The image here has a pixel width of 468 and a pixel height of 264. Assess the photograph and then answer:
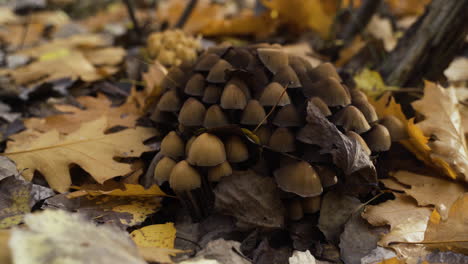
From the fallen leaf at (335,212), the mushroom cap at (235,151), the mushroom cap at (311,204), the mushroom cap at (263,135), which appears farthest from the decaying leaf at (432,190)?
the mushroom cap at (235,151)

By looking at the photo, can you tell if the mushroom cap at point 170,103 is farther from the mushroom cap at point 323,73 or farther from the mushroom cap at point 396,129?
the mushroom cap at point 396,129

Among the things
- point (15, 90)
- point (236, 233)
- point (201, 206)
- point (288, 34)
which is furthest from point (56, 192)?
point (288, 34)

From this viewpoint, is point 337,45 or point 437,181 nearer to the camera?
point 437,181

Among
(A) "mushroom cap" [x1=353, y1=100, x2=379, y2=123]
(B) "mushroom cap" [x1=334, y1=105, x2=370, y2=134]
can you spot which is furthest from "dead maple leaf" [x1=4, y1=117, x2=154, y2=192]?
(A) "mushroom cap" [x1=353, y1=100, x2=379, y2=123]

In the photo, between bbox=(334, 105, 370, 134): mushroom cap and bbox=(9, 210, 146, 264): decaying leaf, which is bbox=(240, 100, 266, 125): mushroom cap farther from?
bbox=(9, 210, 146, 264): decaying leaf

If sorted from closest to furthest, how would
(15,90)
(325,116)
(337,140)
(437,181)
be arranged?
(337,140) → (325,116) → (437,181) → (15,90)

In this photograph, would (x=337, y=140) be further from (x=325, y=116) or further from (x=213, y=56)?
(x=213, y=56)

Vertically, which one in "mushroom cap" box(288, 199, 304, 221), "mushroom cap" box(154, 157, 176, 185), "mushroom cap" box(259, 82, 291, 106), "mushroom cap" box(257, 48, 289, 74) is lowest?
"mushroom cap" box(288, 199, 304, 221)

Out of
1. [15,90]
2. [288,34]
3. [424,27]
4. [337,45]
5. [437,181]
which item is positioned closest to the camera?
[437,181]
